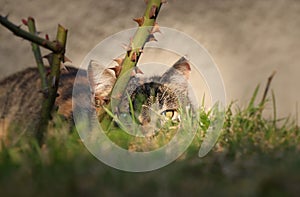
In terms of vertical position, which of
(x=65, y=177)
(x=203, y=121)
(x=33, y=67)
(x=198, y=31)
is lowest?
(x=65, y=177)

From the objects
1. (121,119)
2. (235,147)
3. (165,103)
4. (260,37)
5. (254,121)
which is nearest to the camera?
(235,147)

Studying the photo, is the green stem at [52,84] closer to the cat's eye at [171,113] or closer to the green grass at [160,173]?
the green grass at [160,173]

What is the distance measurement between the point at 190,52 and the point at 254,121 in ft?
3.31

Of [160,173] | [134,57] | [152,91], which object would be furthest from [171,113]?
[160,173]

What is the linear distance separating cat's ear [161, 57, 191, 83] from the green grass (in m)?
0.94

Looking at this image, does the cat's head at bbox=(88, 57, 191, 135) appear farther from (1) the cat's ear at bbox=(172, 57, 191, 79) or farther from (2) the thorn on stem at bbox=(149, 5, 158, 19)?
(2) the thorn on stem at bbox=(149, 5, 158, 19)

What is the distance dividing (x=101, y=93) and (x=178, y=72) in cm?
49

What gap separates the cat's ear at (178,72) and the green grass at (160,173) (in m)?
0.94

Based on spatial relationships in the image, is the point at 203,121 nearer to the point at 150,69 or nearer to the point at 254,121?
the point at 254,121

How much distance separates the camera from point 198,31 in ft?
11.0

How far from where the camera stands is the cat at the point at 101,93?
2691 mm

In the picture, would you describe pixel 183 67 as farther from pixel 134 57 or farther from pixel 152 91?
pixel 134 57

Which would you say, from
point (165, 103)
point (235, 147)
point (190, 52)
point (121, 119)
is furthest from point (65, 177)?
point (190, 52)

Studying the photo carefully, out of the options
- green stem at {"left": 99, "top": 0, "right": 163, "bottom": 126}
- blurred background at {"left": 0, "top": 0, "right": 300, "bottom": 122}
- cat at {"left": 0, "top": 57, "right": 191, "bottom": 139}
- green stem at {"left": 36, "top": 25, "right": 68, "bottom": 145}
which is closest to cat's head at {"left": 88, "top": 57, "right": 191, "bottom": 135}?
cat at {"left": 0, "top": 57, "right": 191, "bottom": 139}
